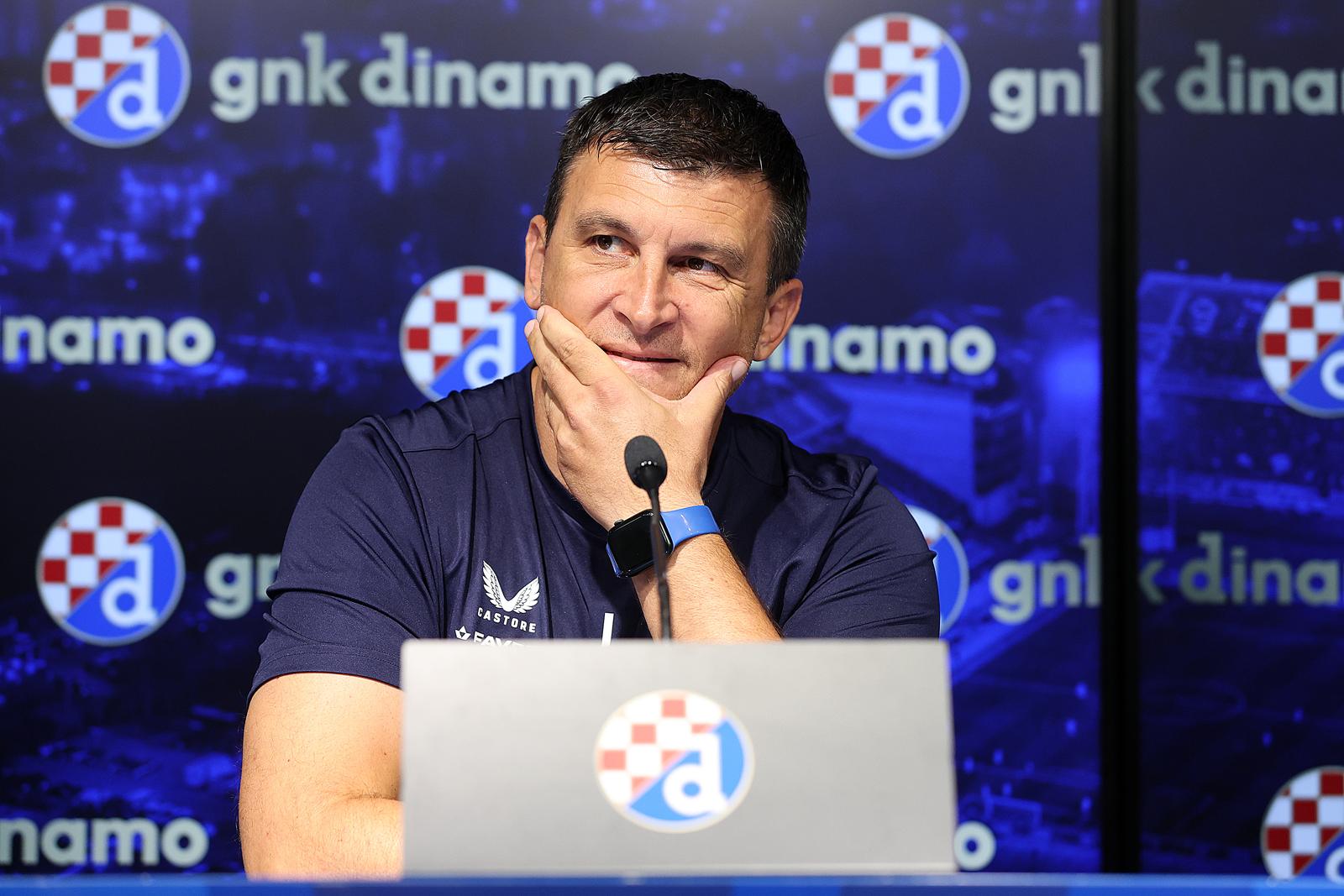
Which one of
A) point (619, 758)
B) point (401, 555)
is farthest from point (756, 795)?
point (401, 555)

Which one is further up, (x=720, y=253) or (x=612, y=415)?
(x=720, y=253)

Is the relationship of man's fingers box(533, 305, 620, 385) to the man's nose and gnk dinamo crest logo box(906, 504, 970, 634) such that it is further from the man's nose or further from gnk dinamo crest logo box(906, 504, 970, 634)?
gnk dinamo crest logo box(906, 504, 970, 634)

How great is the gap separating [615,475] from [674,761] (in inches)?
29.4

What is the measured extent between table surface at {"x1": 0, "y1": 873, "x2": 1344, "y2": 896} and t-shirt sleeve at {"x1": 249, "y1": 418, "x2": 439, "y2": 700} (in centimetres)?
69

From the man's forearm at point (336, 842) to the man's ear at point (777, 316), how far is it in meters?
0.87

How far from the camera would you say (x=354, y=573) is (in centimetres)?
154

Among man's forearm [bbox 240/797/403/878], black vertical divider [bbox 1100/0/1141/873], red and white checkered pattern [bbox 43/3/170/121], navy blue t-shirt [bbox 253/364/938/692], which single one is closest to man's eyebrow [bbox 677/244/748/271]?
navy blue t-shirt [bbox 253/364/938/692]

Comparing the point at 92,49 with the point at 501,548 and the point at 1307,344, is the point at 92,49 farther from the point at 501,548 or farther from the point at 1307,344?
the point at 1307,344

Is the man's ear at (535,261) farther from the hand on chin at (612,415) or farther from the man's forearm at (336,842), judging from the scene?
the man's forearm at (336,842)

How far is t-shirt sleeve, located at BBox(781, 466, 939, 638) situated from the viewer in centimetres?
167

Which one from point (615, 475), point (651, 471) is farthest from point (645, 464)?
point (615, 475)

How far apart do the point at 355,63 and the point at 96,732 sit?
1.34m

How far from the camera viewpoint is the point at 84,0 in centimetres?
271

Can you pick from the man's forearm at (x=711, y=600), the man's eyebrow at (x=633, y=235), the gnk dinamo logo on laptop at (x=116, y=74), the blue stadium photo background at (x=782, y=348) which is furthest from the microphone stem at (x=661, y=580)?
the gnk dinamo logo on laptop at (x=116, y=74)
